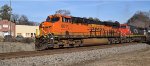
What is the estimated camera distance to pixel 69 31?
94.0ft

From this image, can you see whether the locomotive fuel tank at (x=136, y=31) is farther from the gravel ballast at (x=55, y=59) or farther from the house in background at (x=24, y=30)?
the house in background at (x=24, y=30)

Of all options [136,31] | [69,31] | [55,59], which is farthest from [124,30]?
[55,59]

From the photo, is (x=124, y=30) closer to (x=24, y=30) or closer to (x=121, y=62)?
(x=121, y=62)

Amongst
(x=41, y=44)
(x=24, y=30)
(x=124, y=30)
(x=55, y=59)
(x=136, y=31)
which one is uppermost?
(x=24, y=30)

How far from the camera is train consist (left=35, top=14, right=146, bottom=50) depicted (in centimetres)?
2588

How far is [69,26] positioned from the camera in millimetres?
28641

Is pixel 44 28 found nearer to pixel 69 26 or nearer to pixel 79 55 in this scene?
pixel 69 26

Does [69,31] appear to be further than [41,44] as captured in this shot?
Yes

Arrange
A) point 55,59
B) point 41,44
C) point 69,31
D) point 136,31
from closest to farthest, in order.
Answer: point 55,59 → point 41,44 → point 69,31 → point 136,31

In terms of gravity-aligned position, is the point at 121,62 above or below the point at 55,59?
below

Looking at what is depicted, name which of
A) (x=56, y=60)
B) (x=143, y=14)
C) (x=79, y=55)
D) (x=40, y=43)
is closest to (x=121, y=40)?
(x=40, y=43)

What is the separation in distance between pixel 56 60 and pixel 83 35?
13.3 metres

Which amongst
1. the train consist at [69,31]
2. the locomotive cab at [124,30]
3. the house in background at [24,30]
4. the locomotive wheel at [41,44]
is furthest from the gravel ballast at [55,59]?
the house in background at [24,30]

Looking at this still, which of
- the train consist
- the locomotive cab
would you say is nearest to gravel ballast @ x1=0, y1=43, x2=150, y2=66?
the train consist
